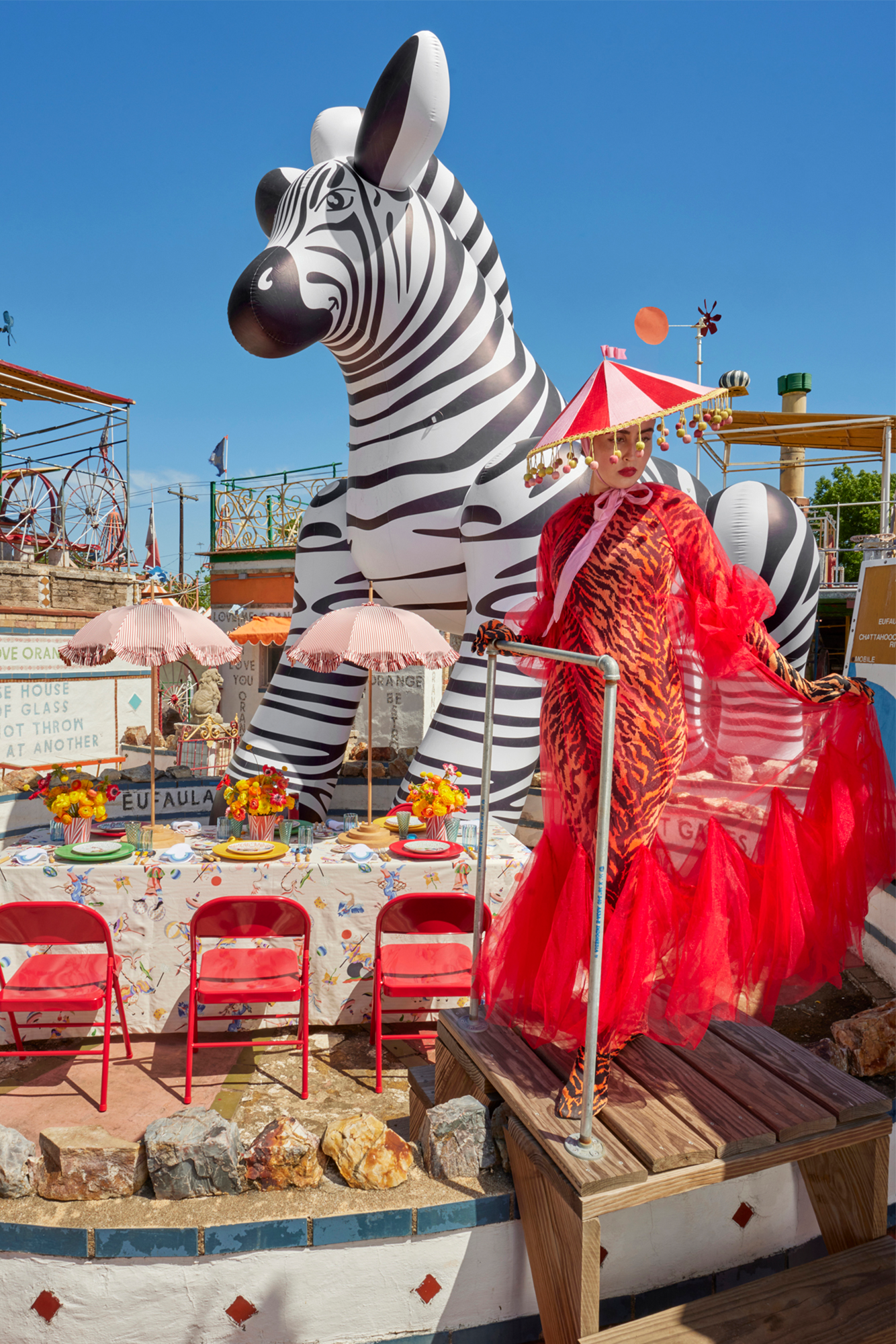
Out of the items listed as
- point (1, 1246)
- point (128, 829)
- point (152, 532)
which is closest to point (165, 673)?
point (152, 532)

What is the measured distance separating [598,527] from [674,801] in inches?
32.8

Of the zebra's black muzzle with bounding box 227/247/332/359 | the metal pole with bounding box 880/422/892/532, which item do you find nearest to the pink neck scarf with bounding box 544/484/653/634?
the zebra's black muzzle with bounding box 227/247/332/359

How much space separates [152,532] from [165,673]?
13.3 meters

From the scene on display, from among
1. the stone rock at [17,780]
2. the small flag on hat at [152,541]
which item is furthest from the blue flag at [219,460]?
the stone rock at [17,780]

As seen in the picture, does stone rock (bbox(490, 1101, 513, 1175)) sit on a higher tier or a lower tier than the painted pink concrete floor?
higher

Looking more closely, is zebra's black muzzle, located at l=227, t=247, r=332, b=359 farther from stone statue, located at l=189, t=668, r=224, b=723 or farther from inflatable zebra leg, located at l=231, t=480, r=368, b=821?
stone statue, located at l=189, t=668, r=224, b=723

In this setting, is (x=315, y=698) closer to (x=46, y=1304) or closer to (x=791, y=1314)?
(x=46, y=1304)

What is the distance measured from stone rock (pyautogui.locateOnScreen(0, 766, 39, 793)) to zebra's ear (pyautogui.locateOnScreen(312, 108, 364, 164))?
450 centimetres

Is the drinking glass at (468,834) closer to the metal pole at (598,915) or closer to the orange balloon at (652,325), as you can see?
the metal pole at (598,915)

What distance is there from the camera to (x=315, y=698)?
5145 mm

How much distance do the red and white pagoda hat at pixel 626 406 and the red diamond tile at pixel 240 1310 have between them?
231 cm

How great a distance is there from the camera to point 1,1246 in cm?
213

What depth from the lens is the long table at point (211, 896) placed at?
12.9 feet

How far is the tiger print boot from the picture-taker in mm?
2182
